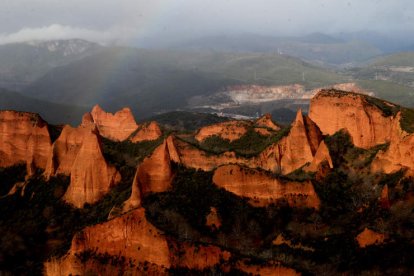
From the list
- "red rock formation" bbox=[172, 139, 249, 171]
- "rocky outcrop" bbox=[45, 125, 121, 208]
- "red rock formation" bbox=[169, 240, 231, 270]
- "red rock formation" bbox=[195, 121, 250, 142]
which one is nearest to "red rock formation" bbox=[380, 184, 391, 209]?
"red rock formation" bbox=[172, 139, 249, 171]

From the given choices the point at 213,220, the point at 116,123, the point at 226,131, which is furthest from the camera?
the point at 116,123

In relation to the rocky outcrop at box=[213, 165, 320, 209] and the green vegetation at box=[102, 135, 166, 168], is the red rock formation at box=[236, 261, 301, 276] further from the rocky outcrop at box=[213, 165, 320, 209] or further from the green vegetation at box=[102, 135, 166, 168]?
the green vegetation at box=[102, 135, 166, 168]

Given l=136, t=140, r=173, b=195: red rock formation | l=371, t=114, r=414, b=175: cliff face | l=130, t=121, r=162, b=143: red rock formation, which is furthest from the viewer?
l=130, t=121, r=162, b=143: red rock formation

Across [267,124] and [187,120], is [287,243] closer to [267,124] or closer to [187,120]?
[267,124]

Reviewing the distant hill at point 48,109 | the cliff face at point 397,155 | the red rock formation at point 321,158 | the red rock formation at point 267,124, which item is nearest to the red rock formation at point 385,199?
the cliff face at point 397,155

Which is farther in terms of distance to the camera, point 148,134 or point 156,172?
point 148,134

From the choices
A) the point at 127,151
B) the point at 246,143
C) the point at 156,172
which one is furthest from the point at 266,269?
the point at 127,151

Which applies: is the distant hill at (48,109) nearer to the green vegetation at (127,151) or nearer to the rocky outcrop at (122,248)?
the green vegetation at (127,151)
